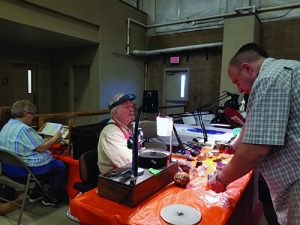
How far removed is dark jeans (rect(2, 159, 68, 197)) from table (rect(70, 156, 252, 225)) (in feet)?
4.55

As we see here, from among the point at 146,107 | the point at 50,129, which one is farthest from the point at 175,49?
the point at 146,107

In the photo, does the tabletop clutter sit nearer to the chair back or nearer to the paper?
the chair back

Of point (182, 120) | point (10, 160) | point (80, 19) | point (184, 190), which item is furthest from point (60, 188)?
point (80, 19)

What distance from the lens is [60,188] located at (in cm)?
276

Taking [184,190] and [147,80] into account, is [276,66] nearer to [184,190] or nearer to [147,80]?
[184,190]

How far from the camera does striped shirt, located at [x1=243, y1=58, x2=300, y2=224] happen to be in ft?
3.05

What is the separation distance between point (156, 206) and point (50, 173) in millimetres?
1731

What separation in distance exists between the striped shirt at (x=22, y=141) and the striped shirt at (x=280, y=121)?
2.07 metres

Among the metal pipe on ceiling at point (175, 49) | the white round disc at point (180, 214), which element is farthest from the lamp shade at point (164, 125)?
the metal pipe on ceiling at point (175, 49)

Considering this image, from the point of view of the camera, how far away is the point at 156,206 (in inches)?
47.2

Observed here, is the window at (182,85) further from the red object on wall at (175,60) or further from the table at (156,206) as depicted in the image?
the table at (156,206)

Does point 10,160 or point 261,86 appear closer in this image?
point 261,86

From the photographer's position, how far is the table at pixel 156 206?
1.09 metres

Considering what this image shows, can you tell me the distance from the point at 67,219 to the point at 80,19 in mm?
4202
